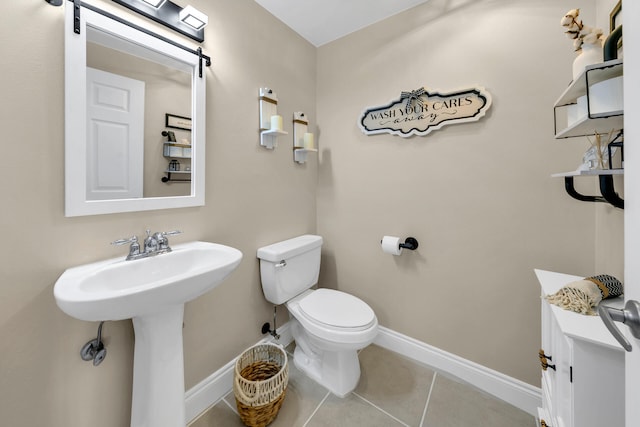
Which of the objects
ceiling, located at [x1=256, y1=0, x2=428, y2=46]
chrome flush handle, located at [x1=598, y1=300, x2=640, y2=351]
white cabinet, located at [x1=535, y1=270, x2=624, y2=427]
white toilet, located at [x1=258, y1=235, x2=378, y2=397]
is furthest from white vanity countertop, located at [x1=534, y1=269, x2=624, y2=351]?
ceiling, located at [x1=256, y1=0, x2=428, y2=46]

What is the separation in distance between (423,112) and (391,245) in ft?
2.89

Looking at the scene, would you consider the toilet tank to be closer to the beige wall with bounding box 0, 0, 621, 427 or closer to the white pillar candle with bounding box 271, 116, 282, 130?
the beige wall with bounding box 0, 0, 621, 427

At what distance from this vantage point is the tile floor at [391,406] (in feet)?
4.17

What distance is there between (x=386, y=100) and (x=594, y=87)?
3.74ft

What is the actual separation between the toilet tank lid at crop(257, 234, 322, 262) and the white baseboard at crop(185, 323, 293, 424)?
0.66 metres

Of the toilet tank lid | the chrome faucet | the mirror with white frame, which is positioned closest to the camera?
the mirror with white frame

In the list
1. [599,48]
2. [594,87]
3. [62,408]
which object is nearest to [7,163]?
[62,408]

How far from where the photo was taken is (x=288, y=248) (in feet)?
5.31

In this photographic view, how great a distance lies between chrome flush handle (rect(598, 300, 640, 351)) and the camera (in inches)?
16.0

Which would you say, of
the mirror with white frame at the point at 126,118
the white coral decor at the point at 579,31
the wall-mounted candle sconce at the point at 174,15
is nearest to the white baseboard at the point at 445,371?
the mirror with white frame at the point at 126,118

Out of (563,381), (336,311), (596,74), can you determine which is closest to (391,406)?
(336,311)

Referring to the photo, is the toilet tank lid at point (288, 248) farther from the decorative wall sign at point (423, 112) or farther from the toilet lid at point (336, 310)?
the decorative wall sign at point (423, 112)

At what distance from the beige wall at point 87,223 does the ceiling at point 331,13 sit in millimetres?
123

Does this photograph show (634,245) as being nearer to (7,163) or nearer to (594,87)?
(594,87)
